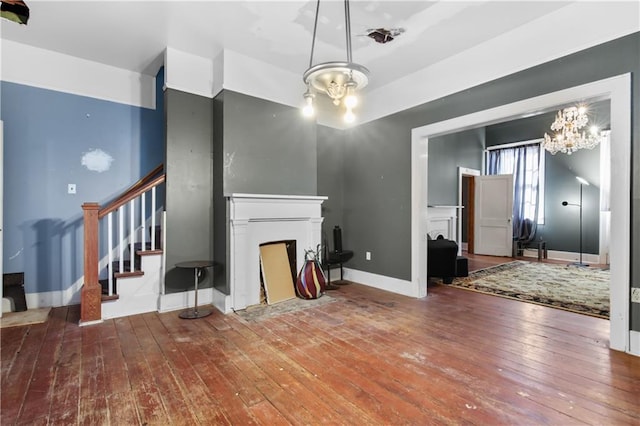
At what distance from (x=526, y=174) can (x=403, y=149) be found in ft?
17.5

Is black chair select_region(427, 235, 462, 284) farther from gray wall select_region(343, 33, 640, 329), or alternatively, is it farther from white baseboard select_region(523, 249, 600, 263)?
white baseboard select_region(523, 249, 600, 263)

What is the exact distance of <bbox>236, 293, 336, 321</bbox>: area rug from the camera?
339 cm

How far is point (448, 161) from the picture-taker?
7129 mm

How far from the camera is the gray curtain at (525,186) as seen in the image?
24.7 feet

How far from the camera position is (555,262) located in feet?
22.0

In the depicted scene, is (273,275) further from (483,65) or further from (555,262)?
(555,262)

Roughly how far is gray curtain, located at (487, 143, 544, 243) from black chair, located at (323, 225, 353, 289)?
5.15 m

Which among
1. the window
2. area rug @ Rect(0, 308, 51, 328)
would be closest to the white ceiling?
area rug @ Rect(0, 308, 51, 328)

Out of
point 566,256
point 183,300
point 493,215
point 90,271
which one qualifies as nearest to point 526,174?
point 493,215

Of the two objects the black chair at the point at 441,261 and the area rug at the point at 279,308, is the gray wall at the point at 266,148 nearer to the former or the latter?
the area rug at the point at 279,308

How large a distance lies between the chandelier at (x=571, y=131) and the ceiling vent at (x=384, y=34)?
3.88 meters

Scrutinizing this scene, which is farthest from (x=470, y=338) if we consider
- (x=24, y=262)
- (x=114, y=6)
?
(x=24, y=262)

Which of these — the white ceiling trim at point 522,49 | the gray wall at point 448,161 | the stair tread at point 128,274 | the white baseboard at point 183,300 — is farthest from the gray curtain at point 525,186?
the stair tread at point 128,274

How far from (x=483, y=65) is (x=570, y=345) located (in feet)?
9.48
